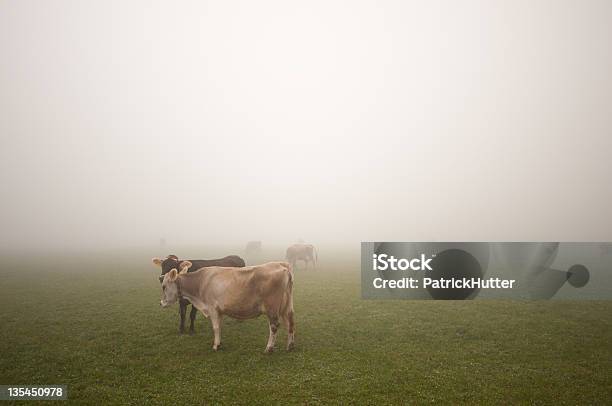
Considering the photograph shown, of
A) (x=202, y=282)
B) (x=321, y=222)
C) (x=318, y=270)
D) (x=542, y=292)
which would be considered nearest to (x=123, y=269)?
(x=318, y=270)

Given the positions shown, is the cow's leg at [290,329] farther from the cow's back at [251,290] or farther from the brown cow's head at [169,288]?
the brown cow's head at [169,288]

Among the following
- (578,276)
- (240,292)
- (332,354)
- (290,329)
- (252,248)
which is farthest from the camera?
(252,248)

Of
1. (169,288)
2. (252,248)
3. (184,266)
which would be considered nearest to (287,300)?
(184,266)

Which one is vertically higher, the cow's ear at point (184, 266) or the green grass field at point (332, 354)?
the cow's ear at point (184, 266)

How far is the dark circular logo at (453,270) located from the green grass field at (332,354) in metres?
0.97

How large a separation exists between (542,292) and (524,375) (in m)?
11.7

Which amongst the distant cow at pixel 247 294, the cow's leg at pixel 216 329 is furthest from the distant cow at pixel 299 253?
the cow's leg at pixel 216 329

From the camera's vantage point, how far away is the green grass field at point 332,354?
23.9 ft

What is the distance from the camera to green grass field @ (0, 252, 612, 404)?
7.29 meters

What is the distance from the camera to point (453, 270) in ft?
53.7

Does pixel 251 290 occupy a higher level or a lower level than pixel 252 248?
higher

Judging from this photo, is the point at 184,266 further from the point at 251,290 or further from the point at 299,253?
the point at 299,253

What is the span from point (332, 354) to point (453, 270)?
985 centimetres

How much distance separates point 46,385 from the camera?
7859 mm
